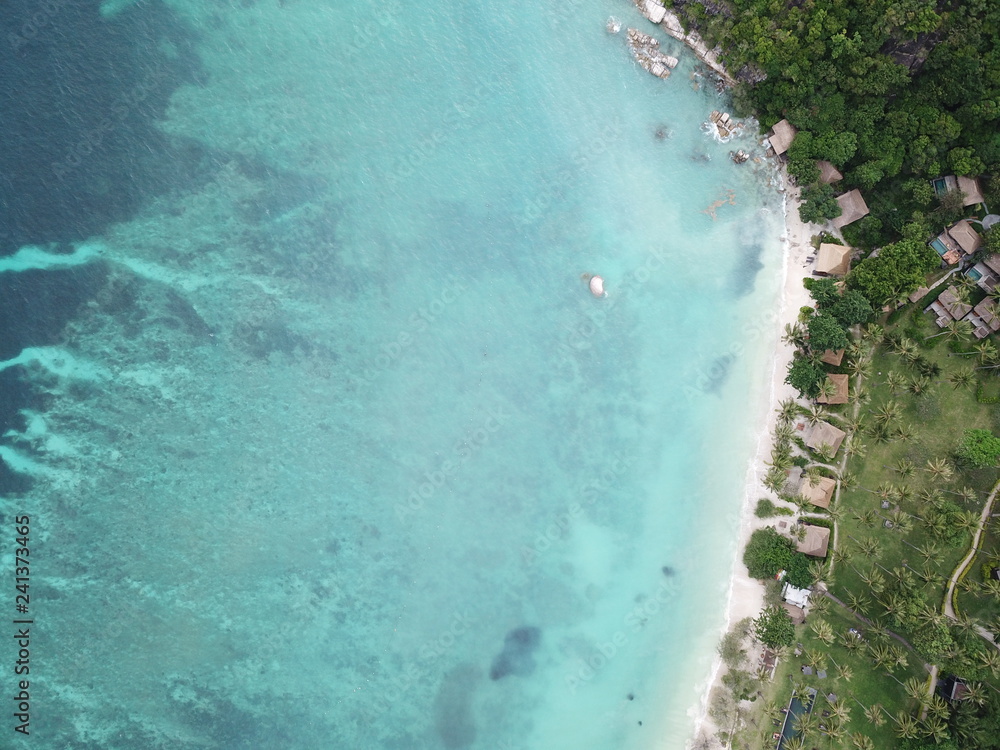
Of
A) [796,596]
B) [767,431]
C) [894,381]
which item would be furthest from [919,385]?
[796,596]

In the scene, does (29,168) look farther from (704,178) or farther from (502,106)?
(704,178)

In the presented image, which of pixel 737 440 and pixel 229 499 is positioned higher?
pixel 737 440

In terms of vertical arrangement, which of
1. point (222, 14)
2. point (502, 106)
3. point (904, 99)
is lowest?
point (222, 14)

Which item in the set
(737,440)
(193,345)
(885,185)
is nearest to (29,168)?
(193,345)

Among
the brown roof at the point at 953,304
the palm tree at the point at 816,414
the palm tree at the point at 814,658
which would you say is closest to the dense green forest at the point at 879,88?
the brown roof at the point at 953,304

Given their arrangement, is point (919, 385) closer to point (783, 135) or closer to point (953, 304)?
point (953, 304)

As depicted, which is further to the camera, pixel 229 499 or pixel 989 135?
pixel 229 499
